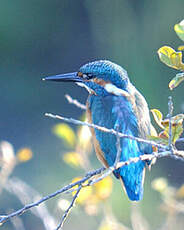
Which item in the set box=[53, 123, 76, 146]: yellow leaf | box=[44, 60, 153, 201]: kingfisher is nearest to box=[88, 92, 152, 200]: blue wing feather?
box=[44, 60, 153, 201]: kingfisher

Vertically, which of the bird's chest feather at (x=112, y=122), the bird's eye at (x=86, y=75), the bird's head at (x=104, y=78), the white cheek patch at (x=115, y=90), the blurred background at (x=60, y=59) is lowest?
the bird's chest feather at (x=112, y=122)

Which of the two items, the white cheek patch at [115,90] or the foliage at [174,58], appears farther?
the white cheek patch at [115,90]

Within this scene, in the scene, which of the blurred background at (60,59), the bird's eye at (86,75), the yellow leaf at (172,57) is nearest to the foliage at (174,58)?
the yellow leaf at (172,57)

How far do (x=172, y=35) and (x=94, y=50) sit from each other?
3.07ft

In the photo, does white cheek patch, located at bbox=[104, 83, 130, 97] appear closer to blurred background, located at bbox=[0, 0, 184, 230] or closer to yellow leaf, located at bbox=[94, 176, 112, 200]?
yellow leaf, located at bbox=[94, 176, 112, 200]

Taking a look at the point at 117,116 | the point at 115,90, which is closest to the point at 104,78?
the point at 115,90

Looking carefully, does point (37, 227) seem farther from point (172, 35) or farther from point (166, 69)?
point (172, 35)

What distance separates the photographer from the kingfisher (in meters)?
2.22

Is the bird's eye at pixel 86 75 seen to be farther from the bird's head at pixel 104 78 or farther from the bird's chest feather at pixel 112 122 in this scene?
the bird's chest feather at pixel 112 122

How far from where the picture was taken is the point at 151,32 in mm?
5855

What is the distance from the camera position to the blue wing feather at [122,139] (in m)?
2.21

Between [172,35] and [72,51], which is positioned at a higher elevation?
[72,51]

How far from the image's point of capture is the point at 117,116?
231 centimetres

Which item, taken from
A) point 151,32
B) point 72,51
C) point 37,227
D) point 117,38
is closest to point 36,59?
point 72,51
